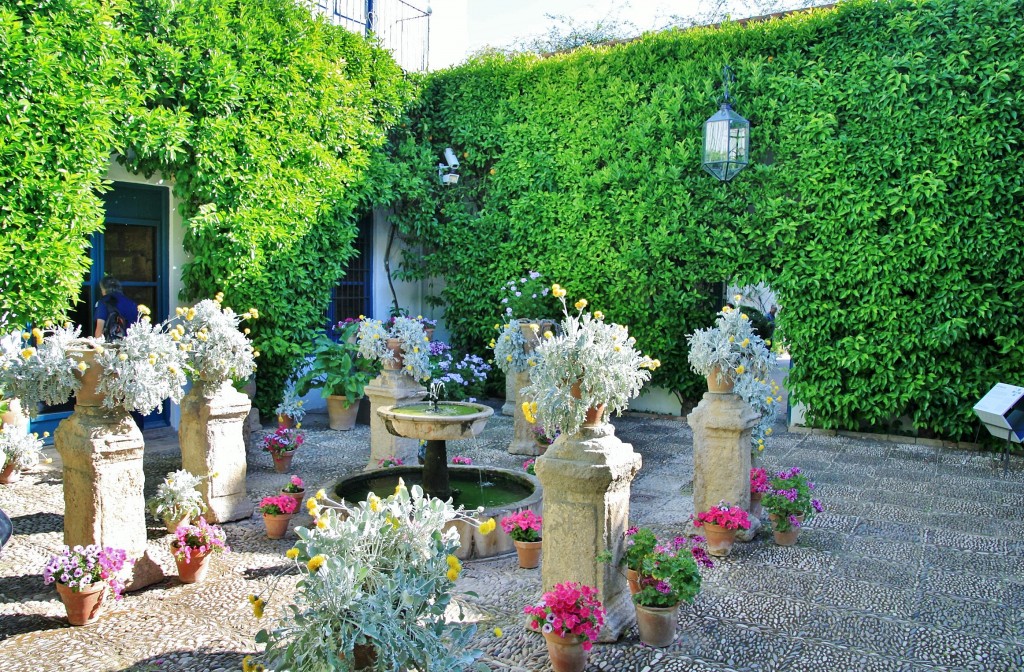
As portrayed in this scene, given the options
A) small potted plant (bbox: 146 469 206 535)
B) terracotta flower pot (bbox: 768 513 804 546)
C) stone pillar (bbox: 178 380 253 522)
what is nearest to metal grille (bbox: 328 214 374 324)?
stone pillar (bbox: 178 380 253 522)

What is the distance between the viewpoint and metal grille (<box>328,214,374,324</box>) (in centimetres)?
1085

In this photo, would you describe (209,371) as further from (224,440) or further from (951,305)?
(951,305)

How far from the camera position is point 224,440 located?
5617 mm

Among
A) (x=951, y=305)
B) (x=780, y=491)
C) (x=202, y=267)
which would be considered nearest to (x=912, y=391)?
(x=951, y=305)

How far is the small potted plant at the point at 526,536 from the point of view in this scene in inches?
191

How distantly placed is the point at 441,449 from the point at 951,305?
19.2 ft

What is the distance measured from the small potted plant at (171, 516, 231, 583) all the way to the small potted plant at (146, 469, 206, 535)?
506mm

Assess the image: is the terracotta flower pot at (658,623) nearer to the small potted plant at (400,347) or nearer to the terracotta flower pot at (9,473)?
the small potted plant at (400,347)

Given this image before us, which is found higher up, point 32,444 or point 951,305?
point 951,305

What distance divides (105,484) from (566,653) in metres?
2.69

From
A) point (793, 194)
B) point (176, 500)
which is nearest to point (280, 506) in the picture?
point (176, 500)

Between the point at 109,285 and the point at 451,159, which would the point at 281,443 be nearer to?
the point at 109,285

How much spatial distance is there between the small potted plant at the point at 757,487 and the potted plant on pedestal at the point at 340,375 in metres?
4.87

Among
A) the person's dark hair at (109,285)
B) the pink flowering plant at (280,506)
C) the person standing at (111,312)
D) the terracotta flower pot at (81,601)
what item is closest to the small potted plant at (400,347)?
the pink flowering plant at (280,506)
